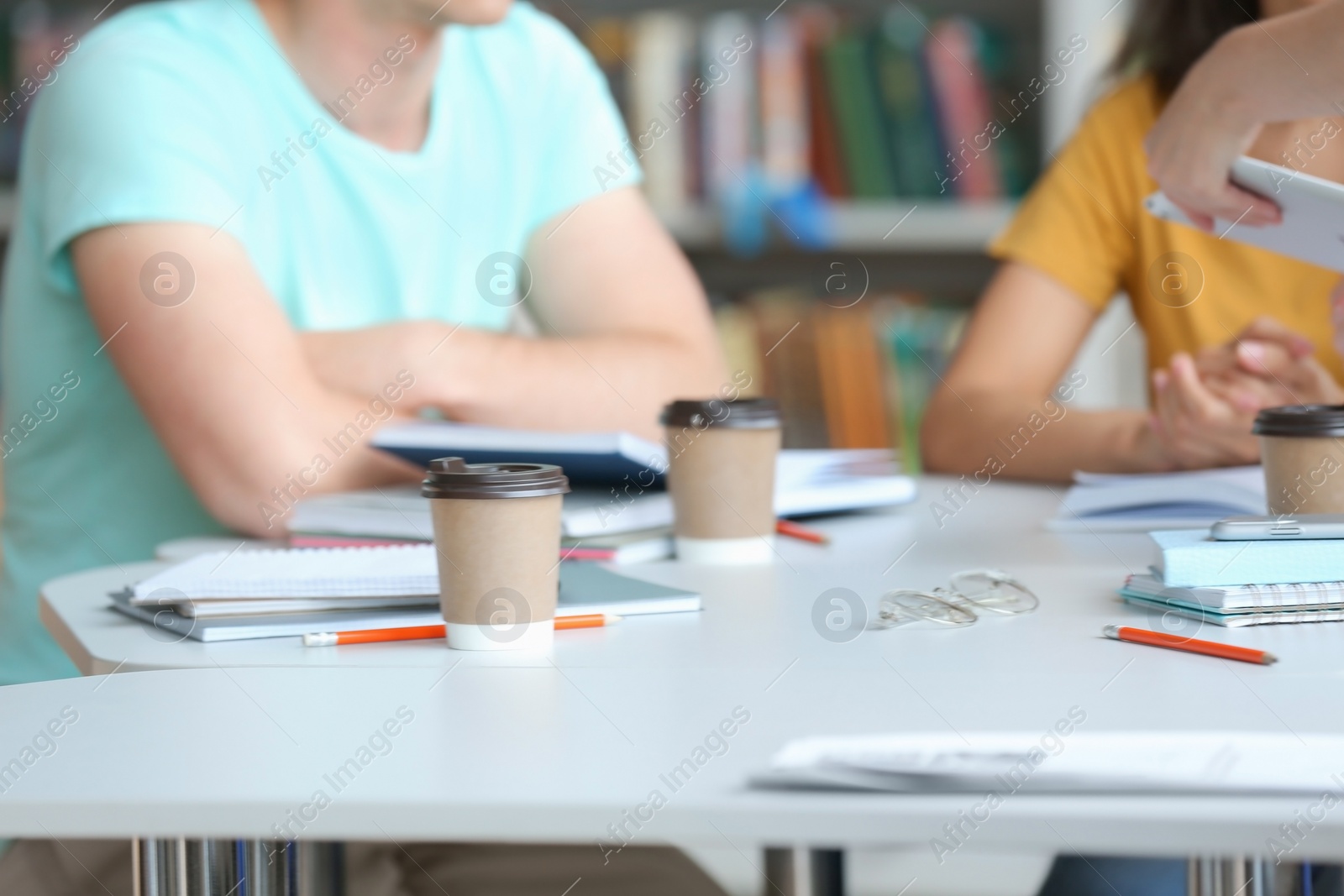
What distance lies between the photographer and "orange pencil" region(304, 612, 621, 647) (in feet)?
2.36

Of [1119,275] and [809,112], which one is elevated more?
[809,112]

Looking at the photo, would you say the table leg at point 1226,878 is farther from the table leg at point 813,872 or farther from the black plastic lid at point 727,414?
the black plastic lid at point 727,414

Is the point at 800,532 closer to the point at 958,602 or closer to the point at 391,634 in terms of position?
the point at 958,602

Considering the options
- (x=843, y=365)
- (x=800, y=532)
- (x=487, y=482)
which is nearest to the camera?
(x=487, y=482)

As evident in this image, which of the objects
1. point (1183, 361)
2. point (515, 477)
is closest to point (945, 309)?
point (1183, 361)

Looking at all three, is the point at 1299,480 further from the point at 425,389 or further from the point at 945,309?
the point at 945,309

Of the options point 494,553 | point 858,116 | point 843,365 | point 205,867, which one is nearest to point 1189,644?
point 494,553

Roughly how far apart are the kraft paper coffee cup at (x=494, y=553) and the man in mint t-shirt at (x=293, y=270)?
376 millimetres

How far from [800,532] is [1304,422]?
38 centimetres

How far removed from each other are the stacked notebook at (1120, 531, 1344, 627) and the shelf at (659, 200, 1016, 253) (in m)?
1.78

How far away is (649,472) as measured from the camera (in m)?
1.09

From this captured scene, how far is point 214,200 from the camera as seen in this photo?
4.14 feet

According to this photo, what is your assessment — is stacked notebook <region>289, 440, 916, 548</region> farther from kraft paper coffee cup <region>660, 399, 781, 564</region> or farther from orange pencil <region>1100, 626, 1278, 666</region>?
orange pencil <region>1100, 626, 1278, 666</region>

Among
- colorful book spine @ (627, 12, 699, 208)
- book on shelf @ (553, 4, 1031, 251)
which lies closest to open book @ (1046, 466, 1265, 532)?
book on shelf @ (553, 4, 1031, 251)
